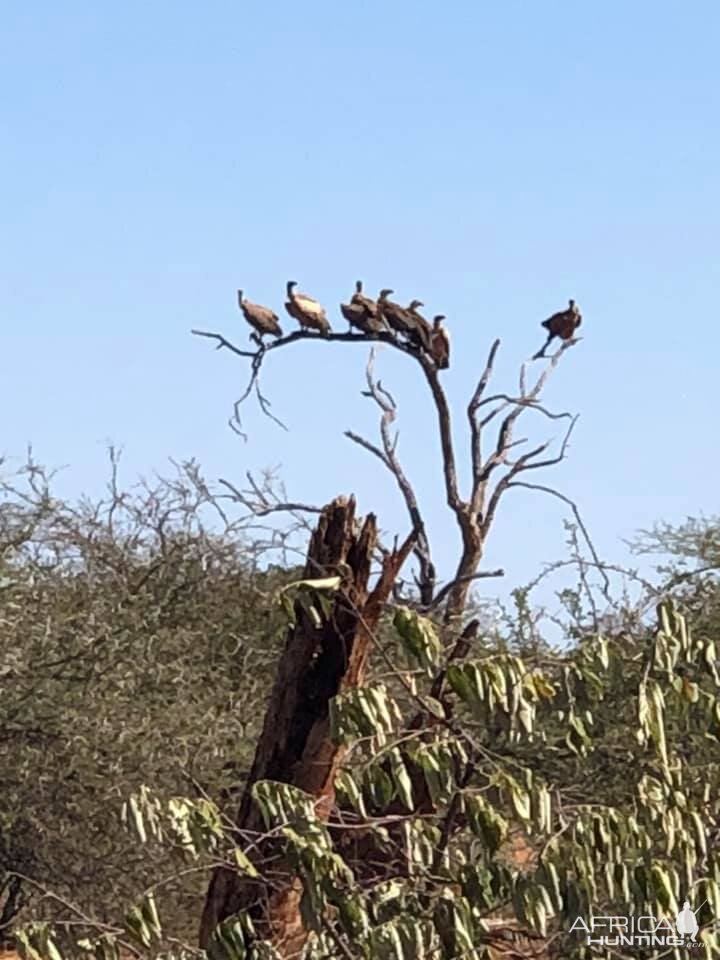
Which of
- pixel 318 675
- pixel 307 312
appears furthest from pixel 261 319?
pixel 318 675

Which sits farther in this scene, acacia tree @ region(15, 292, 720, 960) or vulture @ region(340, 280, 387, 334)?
vulture @ region(340, 280, 387, 334)

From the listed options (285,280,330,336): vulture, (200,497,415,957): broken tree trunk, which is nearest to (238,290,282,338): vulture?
(285,280,330,336): vulture

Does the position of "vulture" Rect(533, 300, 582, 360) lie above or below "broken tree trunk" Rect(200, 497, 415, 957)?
above

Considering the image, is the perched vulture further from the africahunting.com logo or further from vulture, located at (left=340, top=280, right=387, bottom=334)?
the africahunting.com logo

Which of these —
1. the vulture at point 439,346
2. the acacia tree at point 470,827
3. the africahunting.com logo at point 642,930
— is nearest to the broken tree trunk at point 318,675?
the acacia tree at point 470,827

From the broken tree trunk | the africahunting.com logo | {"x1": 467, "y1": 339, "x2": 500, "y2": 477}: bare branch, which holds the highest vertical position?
{"x1": 467, "y1": 339, "x2": 500, "y2": 477}: bare branch

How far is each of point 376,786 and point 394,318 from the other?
581 cm

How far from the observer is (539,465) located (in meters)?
9.37

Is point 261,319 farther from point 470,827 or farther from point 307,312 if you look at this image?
point 470,827

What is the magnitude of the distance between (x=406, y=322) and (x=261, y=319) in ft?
2.79

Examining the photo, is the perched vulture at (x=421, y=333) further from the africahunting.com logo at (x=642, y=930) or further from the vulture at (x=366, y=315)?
the africahunting.com logo at (x=642, y=930)

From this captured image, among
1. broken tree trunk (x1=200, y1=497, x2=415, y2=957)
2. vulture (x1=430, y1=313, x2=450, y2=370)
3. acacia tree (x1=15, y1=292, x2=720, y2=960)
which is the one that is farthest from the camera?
vulture (x1=430, y1=313, x2=450, y2=370)

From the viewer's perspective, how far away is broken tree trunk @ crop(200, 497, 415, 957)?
5.52 metres

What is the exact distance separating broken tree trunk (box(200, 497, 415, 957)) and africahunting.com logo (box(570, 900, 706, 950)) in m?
1.29
